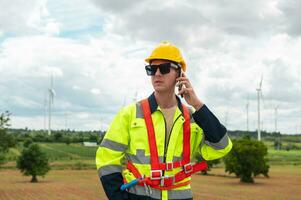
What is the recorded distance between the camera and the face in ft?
17.8

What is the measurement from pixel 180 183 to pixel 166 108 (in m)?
0.80

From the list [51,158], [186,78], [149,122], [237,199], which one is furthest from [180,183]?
[51,158]

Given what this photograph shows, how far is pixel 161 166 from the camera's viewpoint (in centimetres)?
530

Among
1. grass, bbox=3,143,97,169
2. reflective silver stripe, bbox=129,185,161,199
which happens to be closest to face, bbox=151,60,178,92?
reflective silver stripe, bbox=129,185,161,199

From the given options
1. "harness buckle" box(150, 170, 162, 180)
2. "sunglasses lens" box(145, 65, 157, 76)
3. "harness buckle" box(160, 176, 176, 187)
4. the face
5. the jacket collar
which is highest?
"sunglasses lens" box(145, 65, 157, 76)

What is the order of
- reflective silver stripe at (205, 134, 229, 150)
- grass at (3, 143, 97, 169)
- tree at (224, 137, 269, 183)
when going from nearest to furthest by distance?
reflective silver stripe at (205, 134, 229, 150), tree at (224, 137, 269, 183), grass at (3, 143, 97, 169)

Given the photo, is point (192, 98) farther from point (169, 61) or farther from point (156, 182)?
point (156, 182)

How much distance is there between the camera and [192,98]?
537 cm

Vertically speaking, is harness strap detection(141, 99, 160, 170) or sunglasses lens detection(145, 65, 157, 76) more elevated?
sunglasses lens detection(145, 65, 157, 76)

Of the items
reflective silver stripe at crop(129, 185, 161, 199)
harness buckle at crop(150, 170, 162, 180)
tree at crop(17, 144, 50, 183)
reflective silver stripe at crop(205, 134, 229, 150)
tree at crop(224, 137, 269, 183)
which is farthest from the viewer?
tree at crop(17, 144, 50, 183)

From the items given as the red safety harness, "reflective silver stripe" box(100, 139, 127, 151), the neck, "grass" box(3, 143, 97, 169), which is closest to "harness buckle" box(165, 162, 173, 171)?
the red safety harness

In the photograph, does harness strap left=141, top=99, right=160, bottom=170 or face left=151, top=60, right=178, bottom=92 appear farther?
face left=151, top=60, right=178, bottom=92

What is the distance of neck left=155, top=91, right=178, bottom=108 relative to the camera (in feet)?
18.0

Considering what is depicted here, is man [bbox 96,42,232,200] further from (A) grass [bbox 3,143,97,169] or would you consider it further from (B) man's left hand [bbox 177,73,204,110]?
(A) grass [bbox 3,143,97,169]
